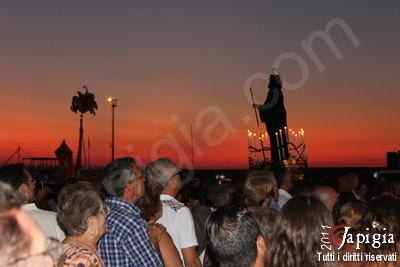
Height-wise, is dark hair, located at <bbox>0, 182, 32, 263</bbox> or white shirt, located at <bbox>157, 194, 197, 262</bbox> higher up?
dark hair, located at <bbox>0, 182, 32, 263</bbox>

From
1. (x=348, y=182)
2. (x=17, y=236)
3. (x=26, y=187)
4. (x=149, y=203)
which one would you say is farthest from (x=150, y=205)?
(x=348, y=182)

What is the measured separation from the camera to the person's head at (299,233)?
2.50 meters

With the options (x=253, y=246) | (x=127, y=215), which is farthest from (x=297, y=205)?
(x=127, y=215)

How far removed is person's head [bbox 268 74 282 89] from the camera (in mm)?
18719

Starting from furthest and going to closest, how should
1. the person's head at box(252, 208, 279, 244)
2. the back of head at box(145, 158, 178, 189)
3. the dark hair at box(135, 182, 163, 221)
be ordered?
the back of head at box(145, 158, 178, 189), the dark hair at box(135, 182, 163, 221), the person's head at box(252, 208, 279, 244)

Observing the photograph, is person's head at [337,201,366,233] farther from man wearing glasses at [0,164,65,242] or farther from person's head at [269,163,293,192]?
man wearing glasses at [0,164,65,242]

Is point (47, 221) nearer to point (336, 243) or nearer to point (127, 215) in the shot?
point (127, 215)

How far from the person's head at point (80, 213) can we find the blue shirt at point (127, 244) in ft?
1.03

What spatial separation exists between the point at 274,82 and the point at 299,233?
17.0 metres

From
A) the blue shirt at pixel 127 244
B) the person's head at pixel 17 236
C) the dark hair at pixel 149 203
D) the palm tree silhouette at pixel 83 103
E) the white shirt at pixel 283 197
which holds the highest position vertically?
the palm tree silhouette at pixel 83 103

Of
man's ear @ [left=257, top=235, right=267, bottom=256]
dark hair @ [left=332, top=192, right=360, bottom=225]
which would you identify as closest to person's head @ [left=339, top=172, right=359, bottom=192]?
dark hair @ [left=332, top=192, right=360, bottom=225]

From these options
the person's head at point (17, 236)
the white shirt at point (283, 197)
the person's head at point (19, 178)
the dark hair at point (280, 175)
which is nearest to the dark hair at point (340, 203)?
the white shirt at point (283, 197)

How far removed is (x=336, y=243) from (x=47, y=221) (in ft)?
10.1

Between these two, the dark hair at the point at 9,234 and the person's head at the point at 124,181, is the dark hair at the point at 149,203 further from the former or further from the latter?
the dark hair at the point at 9,234
